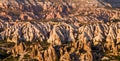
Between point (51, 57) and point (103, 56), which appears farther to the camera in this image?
point (103, 56)

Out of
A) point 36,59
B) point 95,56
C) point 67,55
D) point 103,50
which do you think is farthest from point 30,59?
point 103,50

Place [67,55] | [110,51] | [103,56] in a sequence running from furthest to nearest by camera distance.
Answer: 1. [110,51]
2. [103,56]
3. [67,55]

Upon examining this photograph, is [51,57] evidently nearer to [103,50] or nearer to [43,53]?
[43,53]

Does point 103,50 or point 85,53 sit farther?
point 103,50

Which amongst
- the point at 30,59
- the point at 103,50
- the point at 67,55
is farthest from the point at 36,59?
the point at 103,50

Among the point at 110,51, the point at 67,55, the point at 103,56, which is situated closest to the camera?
the point at 67,55

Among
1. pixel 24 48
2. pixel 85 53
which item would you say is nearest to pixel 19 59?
pixel 24 48

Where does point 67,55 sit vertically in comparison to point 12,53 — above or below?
above

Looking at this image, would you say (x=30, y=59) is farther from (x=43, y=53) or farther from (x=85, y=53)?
(x=85, y=53)

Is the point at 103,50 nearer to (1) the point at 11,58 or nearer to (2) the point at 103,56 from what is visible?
(2) the point at 103,56
